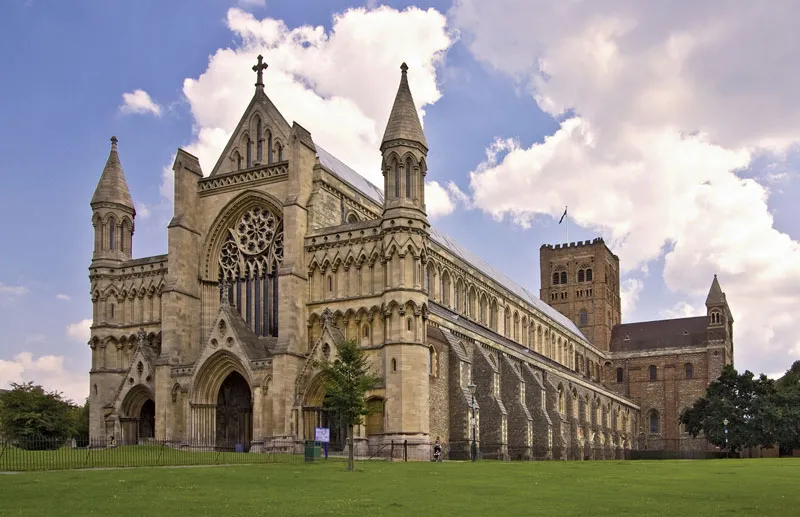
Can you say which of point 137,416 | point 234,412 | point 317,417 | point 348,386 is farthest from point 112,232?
point 348,386

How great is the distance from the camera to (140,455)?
44062mm

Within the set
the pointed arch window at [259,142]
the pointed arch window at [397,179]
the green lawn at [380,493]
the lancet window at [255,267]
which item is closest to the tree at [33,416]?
the lancet window at [255,267]

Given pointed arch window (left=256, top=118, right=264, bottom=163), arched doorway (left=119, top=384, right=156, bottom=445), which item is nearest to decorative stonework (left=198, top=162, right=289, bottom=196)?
pointed arch window (left=256, top=118, right=264, bottom=163)

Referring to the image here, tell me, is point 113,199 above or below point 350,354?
above

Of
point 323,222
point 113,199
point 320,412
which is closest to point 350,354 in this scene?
point 320,412

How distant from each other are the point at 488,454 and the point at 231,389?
16.5 metres

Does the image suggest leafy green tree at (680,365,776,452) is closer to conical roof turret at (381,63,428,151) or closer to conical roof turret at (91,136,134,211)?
conical roof turret at (381,63,428,151)

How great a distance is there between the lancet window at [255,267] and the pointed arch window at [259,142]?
133 inches

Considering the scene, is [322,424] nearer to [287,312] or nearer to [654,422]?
[287,312]

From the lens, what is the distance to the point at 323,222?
179 ft

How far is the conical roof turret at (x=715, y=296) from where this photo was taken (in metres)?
111

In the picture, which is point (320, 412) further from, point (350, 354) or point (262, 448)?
point (350, 354)

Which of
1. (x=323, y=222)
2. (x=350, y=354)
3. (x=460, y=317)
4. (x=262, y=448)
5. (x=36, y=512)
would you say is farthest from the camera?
(x=460, y=317)

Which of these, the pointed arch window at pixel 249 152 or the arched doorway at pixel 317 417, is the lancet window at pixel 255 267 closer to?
the pointed arch window at pixel 249 152
